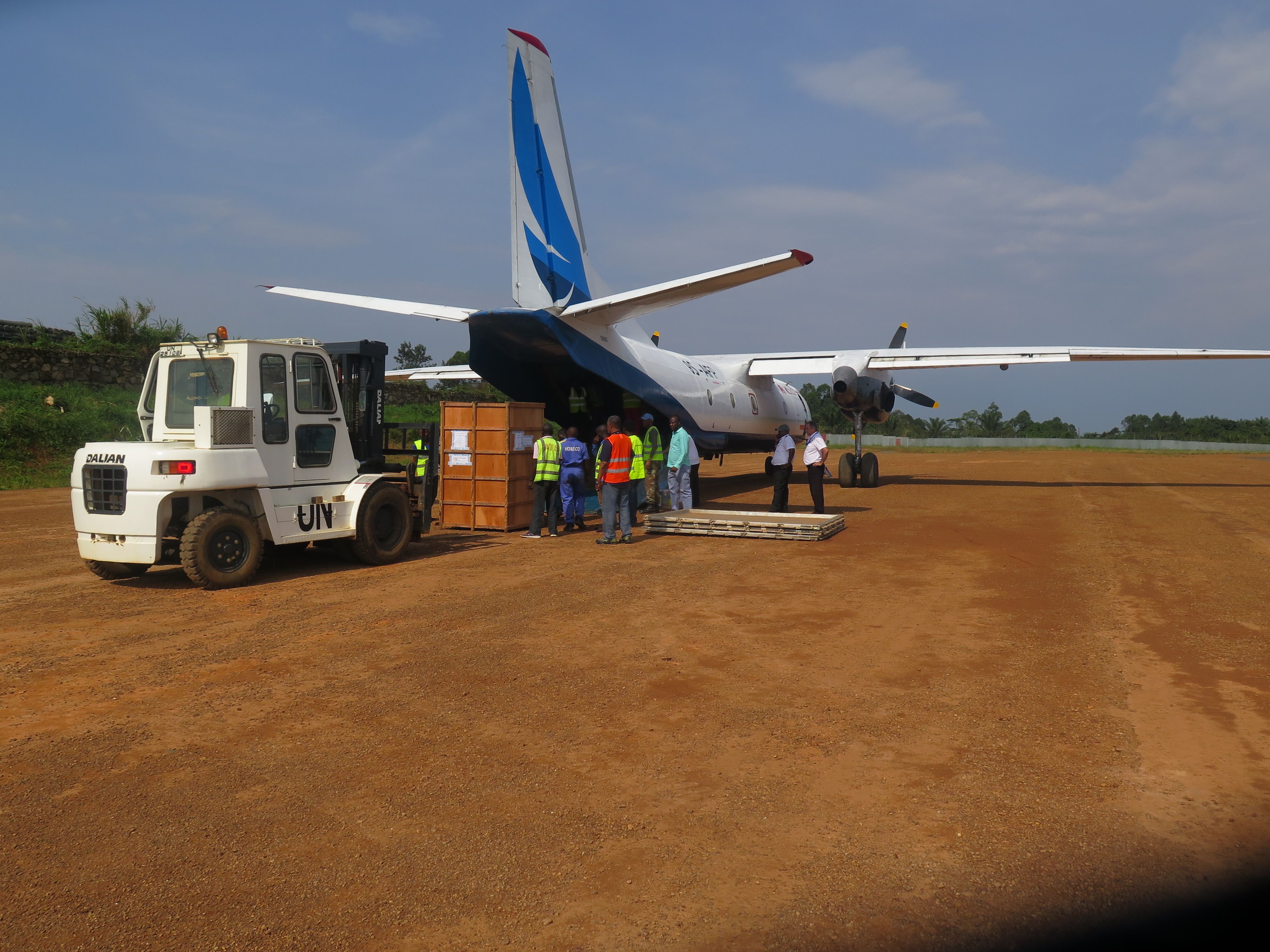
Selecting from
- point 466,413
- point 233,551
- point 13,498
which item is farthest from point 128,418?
point 233,551

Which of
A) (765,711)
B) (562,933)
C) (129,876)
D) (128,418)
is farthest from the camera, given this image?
(128,418)

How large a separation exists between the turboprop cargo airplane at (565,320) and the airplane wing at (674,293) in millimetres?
20

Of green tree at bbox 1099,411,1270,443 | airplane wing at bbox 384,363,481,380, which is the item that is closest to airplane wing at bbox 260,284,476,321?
airplane wing at bbox 384,363,481,380

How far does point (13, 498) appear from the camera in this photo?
17938mm

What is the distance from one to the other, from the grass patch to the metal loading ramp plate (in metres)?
14.4

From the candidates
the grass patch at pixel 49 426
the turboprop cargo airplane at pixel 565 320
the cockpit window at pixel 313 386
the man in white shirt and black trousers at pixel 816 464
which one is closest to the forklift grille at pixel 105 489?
the cockpit window at pixel 313 386

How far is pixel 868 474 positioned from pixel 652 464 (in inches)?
344

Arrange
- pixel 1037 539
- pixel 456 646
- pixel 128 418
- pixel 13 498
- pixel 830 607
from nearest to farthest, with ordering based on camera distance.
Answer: pixel 456 646
pixel 830 607
pixel 1037 539
pixel 13 498
pixel 128 418

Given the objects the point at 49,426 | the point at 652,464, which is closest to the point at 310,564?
the point at 652,464

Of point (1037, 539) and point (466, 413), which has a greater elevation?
point (466, 413)

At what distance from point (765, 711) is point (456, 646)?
266 centimetres

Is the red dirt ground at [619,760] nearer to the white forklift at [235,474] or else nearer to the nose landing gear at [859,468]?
the white forklift at [235,474]

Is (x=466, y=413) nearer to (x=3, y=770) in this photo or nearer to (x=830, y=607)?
(x=830, y=607)

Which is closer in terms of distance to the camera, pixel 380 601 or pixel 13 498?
pixel 380 601
